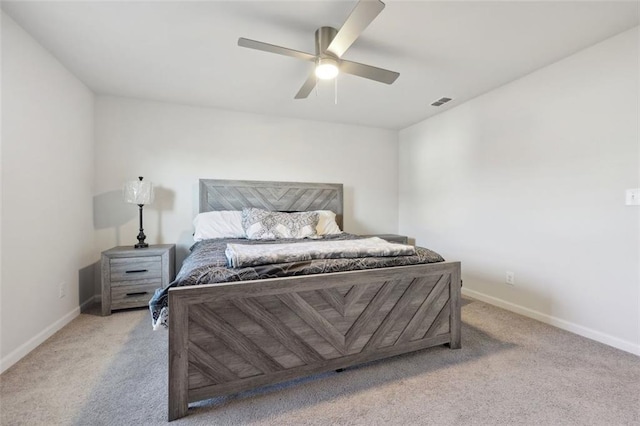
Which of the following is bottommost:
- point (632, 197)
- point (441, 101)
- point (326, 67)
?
point (632, 197)

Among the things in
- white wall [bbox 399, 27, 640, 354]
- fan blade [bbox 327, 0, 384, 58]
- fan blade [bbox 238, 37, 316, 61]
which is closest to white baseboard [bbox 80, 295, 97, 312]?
fan blade [bbox 238, 37, 316, 61]

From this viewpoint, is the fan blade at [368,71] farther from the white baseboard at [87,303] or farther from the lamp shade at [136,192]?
the white baseboard at [87,303]

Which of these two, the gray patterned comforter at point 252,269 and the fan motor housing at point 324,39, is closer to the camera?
the gray patterned comforter at point 252,269

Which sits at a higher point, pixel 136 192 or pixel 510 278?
pixel 136 192

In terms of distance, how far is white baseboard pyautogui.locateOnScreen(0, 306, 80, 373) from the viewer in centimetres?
177

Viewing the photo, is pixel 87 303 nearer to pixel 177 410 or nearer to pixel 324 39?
pixel 177 410

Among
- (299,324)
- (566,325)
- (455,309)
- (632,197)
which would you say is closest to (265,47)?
(299,324)

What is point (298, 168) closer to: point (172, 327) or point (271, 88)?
point (271, 88)

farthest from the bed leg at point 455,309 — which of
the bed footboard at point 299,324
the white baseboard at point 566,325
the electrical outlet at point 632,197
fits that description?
the electrical outlet at point 632,197

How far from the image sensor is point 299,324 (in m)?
1.58

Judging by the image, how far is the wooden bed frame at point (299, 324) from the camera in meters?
1.38

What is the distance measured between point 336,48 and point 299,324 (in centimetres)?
174

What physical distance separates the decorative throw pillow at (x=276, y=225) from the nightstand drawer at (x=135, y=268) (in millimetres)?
954

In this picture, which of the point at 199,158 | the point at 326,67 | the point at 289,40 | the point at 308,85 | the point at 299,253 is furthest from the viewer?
the point at 199,158
